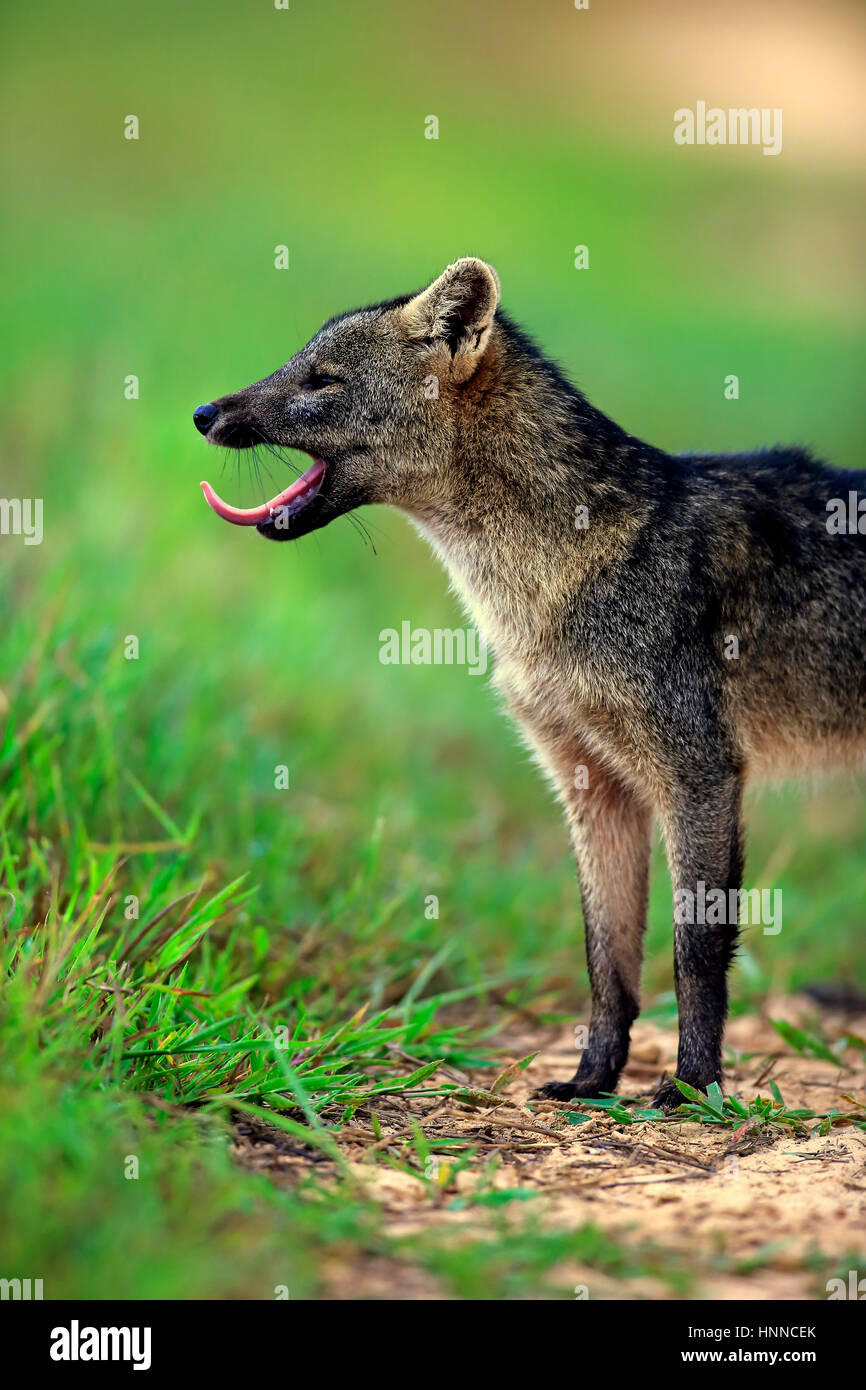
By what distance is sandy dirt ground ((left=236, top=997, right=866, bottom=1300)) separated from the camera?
3.38 metres

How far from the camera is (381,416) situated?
Result: 5.49 meters

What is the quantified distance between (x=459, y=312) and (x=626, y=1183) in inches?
137

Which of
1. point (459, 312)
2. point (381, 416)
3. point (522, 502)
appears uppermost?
point (459, 312)

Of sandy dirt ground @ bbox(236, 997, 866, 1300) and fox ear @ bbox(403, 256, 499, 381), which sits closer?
sandy dirt ground @ bbox(236, 997, 866, 1300)

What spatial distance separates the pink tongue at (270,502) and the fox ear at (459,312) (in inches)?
28.3

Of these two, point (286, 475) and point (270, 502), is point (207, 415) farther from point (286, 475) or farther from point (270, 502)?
point (286, 475)

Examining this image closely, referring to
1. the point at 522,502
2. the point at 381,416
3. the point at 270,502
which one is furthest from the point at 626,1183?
the point at 381,416

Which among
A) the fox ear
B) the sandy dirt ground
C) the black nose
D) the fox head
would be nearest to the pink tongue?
the fox head

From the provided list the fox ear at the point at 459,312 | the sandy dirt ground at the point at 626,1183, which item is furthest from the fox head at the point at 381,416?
the sandy dirt ground at the point at 626,1183

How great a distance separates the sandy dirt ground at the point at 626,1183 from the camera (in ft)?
11.1

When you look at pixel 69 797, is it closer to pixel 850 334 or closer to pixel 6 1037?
pixel 6 1037

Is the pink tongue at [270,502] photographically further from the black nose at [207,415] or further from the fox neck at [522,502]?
the fox neck at [522,502]

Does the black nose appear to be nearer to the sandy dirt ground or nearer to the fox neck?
the fox neck

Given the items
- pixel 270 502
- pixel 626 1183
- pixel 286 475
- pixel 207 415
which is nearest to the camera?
pixel 626 1183
